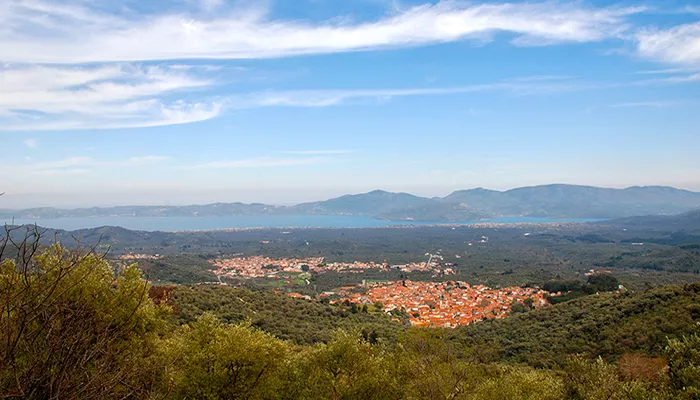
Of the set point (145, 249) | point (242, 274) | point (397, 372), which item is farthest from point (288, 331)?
point (145, 249)

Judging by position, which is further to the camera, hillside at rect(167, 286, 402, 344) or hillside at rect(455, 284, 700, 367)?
hillside at rect(167, 286, 402, 344)

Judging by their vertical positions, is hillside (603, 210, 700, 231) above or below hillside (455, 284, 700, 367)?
below

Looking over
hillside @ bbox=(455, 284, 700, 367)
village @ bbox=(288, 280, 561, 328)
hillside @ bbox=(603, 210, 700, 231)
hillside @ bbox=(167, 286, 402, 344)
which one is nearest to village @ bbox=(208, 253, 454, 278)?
village @ bbox=(288, 280, 561, 328)

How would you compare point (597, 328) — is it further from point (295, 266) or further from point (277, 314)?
point (295, 266)

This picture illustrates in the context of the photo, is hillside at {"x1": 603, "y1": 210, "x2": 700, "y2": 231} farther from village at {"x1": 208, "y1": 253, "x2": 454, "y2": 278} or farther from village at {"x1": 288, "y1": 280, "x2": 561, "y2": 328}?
village at {"x1": 288, "y1": 280, "x2": 561, "y2": 328}

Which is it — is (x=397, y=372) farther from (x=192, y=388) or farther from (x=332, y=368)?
(x=192, y=388)

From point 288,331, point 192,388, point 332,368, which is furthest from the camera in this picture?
point 288,331

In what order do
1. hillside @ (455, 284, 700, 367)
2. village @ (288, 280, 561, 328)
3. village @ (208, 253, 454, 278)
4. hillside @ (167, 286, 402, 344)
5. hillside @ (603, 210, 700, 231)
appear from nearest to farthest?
hillside @ (455, 284, 700, 367)
hillside @ (167, 286, 402, 344)
village @ (288, 280, 561, 328)
village @ (208, 253, 454, 278)
hillside @ (603, 210, 700, 231)

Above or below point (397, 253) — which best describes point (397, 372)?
above
